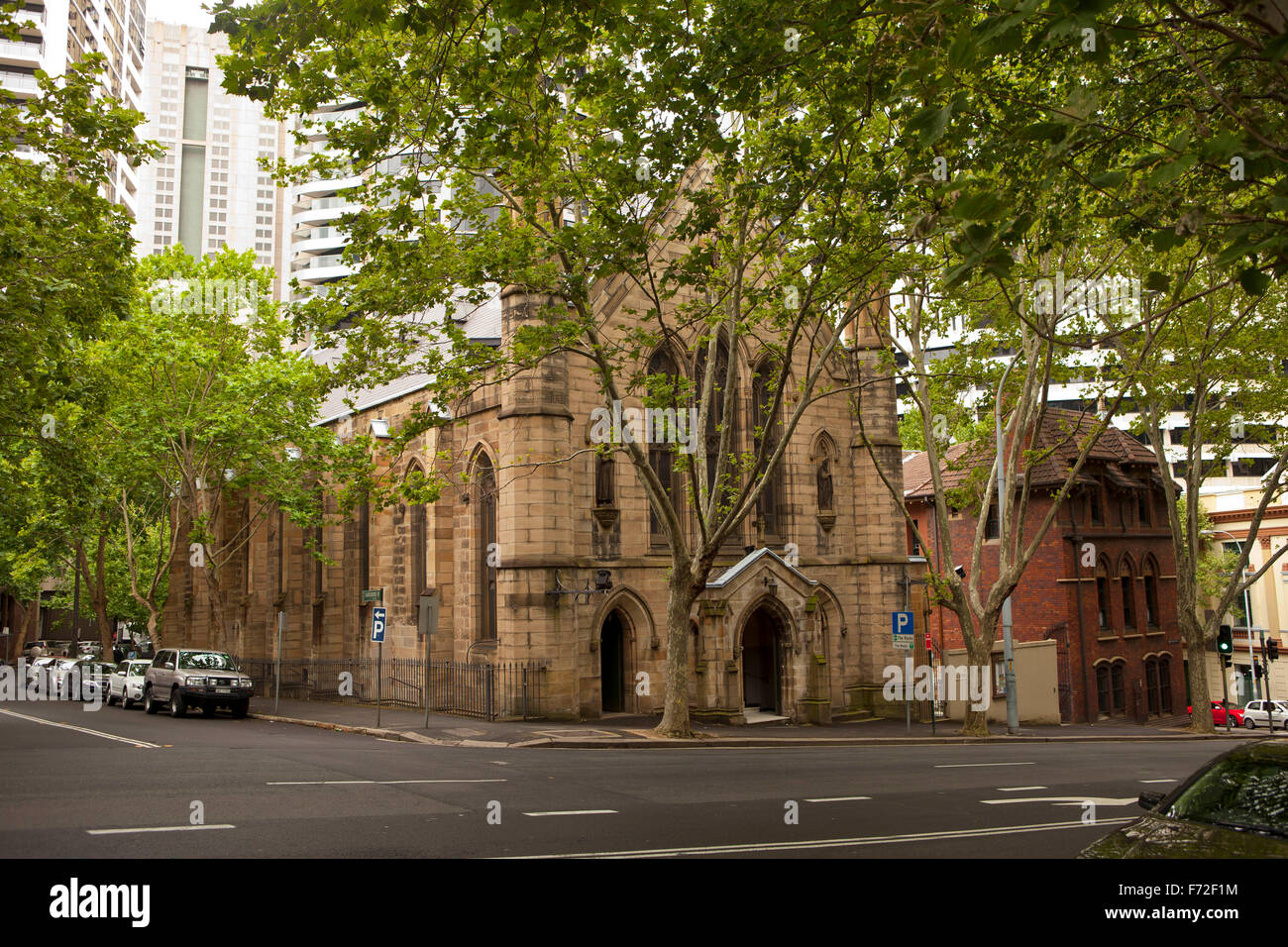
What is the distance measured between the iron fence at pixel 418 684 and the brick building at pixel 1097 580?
16.6m

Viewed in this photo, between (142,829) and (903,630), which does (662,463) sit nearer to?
(903,630)

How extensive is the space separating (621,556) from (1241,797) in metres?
18.5

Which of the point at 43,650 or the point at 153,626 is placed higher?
the point at 153,626

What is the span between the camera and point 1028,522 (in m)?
36.5

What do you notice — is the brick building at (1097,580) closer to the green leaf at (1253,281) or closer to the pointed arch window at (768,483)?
the pointed arch window at (768,483)

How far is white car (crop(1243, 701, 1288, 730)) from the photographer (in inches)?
1516

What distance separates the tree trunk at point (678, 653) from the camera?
1919 cm

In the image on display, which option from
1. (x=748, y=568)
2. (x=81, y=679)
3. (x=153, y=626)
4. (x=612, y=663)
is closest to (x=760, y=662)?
(x=748, y=568)

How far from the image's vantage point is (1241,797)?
601 centimetres

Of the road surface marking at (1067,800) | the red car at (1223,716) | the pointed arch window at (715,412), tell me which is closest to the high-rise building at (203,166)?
the pointed arch window at (715,412)

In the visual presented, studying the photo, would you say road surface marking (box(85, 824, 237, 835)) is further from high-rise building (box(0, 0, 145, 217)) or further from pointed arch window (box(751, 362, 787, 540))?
high-rise building (box(0, 0, 145, 217))

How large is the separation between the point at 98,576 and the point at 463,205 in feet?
93.1
